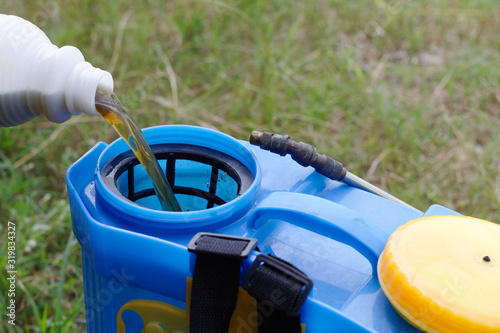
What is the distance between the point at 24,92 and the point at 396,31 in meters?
1.78

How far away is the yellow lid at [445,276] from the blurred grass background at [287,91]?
76 centimetres

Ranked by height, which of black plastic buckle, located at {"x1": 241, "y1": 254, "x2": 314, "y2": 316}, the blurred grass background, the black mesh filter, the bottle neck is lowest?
the blurred grass background

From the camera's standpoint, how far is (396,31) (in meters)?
2.19

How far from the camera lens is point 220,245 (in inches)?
26.9

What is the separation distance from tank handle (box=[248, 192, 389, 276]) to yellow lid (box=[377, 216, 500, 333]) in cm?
3

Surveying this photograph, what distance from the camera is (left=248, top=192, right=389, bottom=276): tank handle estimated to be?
73cm

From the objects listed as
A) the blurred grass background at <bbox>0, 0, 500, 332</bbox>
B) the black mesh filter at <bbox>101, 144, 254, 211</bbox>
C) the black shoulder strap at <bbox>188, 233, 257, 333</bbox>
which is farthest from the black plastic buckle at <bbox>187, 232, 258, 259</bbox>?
the blurred grass background at <bbox>0, 0, 500, 332</bbox>

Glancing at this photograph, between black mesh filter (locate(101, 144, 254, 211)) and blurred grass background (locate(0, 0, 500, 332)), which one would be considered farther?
→ blurred grass background (locate(0, 0, 500, 332))

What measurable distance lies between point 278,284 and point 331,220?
129 millimetres

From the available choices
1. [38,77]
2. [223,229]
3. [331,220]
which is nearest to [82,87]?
[38,77]

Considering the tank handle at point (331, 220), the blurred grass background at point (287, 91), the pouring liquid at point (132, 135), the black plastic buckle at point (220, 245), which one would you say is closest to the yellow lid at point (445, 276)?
the tank handle at point (331, 220)

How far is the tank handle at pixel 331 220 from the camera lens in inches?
28.7

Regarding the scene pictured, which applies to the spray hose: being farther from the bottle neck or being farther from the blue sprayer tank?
the bottle neck

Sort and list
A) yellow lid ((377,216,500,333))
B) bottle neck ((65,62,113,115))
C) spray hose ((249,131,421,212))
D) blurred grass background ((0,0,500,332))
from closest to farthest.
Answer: yellow lid ((377,216,500,333)) → bottle neck ((65,62,113,115)) → spray hose ((249,131,421,212)) → blurred grass background ((0,0,500,332))
